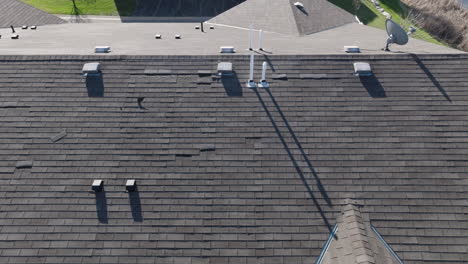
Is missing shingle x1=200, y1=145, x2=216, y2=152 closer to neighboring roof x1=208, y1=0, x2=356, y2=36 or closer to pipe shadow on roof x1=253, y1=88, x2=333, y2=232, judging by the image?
pipe shadow on roof x1=253, y1=88, x2=333, y2=232

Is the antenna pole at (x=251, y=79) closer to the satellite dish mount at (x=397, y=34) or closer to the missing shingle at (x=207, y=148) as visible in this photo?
the missing shingle at (x=207, y=148)

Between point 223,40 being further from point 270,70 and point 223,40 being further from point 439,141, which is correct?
point 439,141

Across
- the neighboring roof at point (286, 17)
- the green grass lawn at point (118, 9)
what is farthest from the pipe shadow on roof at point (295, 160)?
the green grass lawn at point (118, 9)

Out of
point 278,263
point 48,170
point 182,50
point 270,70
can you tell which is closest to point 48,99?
point 48,170

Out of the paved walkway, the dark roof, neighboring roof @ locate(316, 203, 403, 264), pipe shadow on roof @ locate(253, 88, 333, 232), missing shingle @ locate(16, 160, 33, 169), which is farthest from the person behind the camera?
the paved walkway

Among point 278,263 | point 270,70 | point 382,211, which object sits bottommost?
point 278,263

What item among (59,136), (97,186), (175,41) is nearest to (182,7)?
(175,41)

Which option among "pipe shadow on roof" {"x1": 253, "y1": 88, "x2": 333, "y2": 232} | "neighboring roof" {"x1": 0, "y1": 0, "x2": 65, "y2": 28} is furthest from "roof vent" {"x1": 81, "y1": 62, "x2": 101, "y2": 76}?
"neighboring roof" {"x1": 0, "y1": 0, "x2": 65, "y2": 28}
